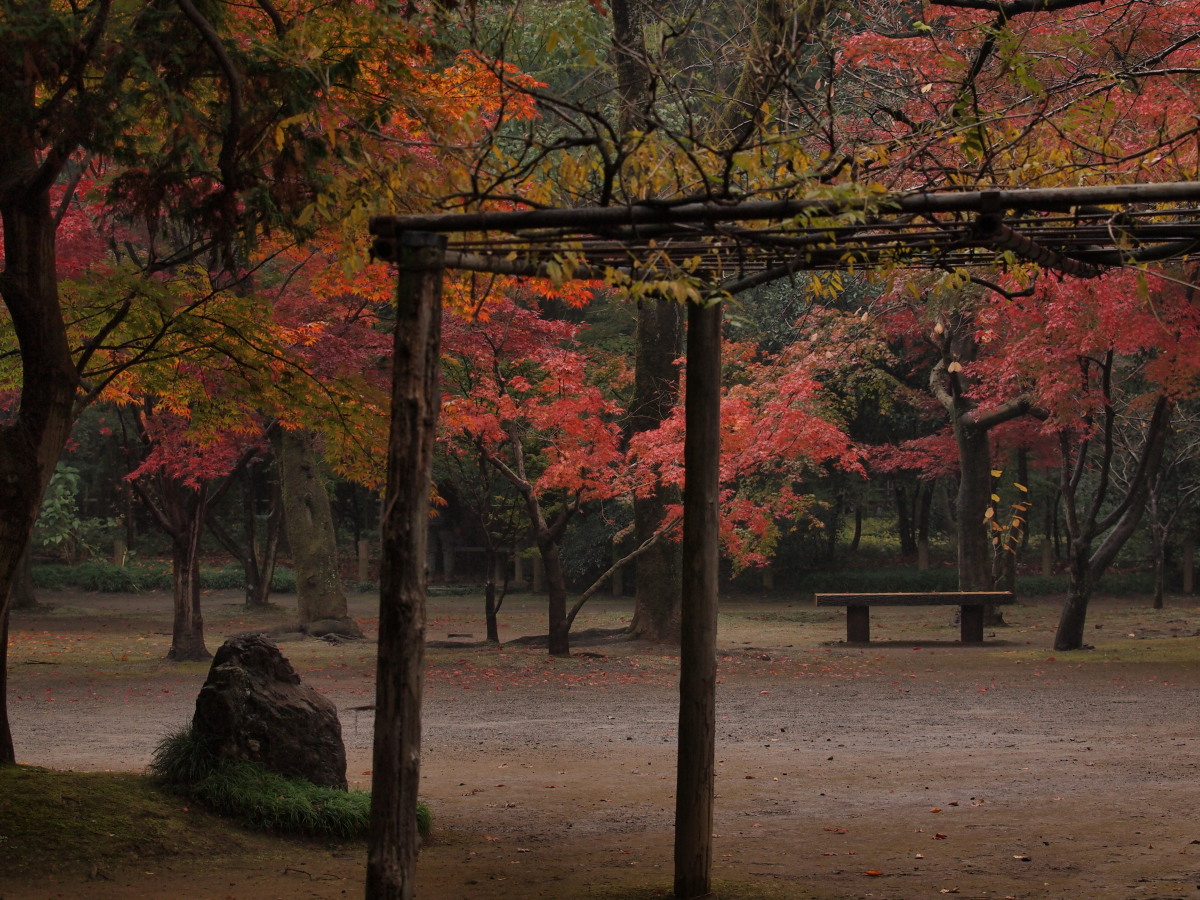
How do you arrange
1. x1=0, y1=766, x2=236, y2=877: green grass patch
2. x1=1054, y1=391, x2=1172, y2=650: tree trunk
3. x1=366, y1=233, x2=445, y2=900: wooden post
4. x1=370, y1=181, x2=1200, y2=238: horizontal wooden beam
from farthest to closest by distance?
x1=1054, y1=391, x2=1172, y2=650: tree trunk, x1=0, y1=766, x2=236, y2=877: green grass patch, x1=366, y1=233, x2=445, y2=900: wooden post, x1=370, y1=181, x2=1200, y2=238: horizontal wooden beam

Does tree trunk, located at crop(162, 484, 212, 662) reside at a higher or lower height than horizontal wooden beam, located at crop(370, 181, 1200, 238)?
lower

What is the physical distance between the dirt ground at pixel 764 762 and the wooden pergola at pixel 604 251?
6.03 feet

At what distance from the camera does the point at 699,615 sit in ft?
20.5

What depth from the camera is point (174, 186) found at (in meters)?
8.20

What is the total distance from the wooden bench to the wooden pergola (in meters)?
14.4

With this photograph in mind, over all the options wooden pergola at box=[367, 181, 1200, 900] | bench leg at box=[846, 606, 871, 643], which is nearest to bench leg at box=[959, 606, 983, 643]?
bench leg at box=[846, 606, 871, 643]

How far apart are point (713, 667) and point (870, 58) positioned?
12731 millimetres

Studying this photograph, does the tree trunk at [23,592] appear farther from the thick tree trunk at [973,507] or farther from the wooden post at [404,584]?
the wooden post at [404,584]

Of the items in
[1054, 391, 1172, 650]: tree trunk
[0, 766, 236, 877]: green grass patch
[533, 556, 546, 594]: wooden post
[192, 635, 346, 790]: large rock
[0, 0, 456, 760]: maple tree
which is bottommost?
[0, 766, 236, 877]: green grass patch

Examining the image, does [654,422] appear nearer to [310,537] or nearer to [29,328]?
[310,537]

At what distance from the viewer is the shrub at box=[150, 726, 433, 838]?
7.45 meters

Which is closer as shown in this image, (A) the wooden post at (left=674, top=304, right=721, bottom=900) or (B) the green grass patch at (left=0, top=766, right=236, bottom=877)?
(A) the wooden post at (left=674, top=304, right=721, bottom=900)

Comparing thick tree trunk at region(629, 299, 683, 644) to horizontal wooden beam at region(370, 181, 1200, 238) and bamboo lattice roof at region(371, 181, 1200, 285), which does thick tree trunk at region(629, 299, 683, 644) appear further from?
horizontal wooden beam at region(370, 181, 1200, 238)

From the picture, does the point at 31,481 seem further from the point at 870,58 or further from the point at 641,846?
→ the point at 870,58
